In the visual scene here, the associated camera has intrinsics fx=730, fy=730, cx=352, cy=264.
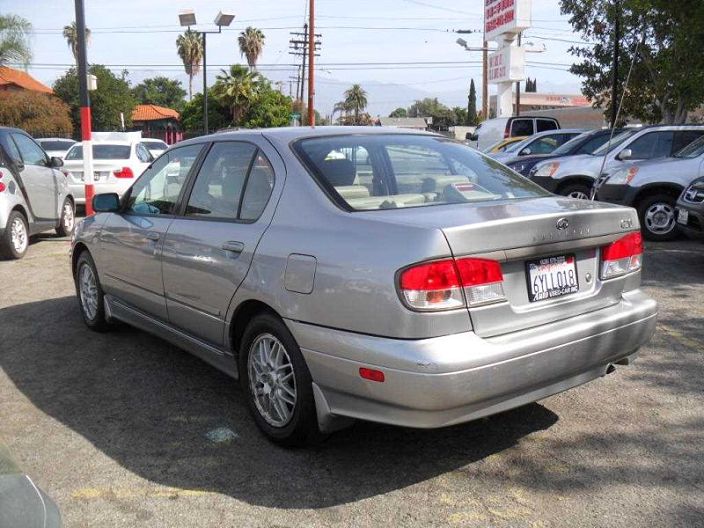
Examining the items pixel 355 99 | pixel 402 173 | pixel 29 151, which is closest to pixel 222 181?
pixel 402 173

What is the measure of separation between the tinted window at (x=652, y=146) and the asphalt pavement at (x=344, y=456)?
6877 millimetres

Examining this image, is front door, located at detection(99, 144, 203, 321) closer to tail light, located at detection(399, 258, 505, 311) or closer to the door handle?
A: the door handle

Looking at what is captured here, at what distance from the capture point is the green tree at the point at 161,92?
10381cm

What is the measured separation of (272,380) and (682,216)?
666cm

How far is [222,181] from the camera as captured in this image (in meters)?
4.45

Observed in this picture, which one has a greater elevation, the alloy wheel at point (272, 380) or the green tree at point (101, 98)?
the green tree at point (101, 98)

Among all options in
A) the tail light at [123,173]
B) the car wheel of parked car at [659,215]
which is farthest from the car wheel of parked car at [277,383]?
the tail light at [123,173]

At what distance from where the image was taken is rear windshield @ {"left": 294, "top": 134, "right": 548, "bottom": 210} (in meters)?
3.80

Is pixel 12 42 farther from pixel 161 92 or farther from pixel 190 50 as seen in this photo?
pixel 161 92

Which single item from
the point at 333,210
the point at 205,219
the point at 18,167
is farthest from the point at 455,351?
the point at 18,167

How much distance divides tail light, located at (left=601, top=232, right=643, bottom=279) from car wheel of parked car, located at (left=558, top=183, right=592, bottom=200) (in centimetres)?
839

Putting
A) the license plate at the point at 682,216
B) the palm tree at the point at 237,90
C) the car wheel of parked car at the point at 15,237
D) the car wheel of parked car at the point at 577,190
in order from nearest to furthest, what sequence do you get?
the license plate at the point at 682,216 → the car wheel of parked car at the point at 15,237 → the car wheel of parked car at the point at 577,190 → the palm tree at the point at 237,90

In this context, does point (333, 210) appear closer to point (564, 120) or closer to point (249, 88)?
point (564, 120)

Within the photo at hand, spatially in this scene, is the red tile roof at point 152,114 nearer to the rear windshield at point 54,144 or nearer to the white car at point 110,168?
the rear windshield at point 54,144
